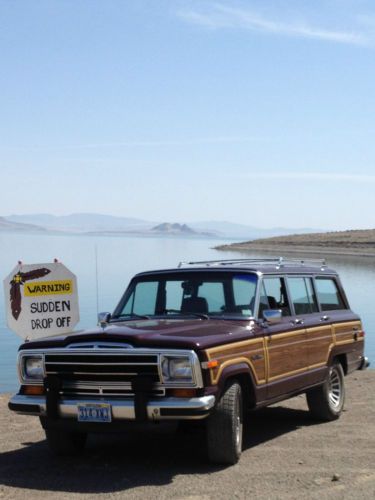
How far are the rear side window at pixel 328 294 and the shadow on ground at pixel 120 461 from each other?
1557 mm

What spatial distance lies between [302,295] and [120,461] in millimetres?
3083

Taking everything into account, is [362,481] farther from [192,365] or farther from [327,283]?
[327,283]

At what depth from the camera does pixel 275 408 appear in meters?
11.5

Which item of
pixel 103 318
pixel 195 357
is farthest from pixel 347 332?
pixel 195 357

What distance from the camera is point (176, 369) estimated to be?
7617 millimetres

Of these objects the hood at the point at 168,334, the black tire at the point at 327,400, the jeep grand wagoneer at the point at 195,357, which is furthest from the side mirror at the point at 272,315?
the black tire at the point at 327,400

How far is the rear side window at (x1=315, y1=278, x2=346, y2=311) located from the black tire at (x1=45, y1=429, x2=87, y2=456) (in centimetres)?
356

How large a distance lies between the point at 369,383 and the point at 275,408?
275cm

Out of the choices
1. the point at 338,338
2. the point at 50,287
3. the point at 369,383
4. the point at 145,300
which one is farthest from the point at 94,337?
the point at 369,383

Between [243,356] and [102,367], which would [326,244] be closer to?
[243,356]

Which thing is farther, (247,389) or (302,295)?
(302,295)

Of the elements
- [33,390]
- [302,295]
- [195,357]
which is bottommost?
[33,390]

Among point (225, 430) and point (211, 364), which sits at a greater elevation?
point (211, 364)

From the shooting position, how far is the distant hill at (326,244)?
258 feet
